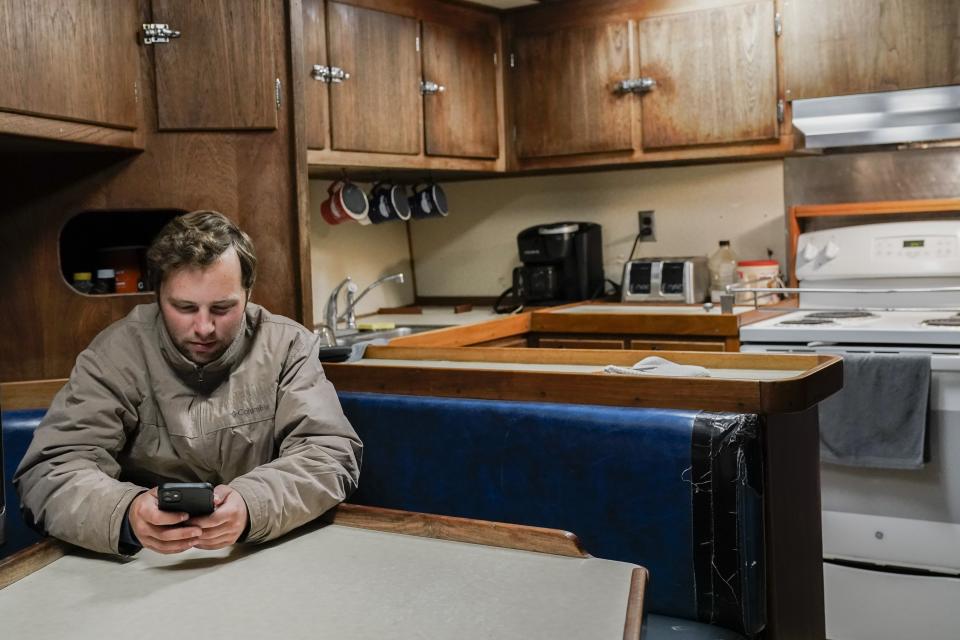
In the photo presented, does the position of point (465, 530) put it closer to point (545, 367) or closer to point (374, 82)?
point (545, 367)

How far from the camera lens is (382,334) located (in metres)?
3.28

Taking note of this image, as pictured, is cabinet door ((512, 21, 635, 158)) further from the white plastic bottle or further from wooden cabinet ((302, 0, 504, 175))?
the white plastic bottle

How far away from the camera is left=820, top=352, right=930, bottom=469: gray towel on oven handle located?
2.67m

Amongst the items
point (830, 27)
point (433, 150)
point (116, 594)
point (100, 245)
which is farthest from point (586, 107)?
point (116, 594)

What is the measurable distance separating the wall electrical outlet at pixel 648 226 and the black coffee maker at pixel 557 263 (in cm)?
20

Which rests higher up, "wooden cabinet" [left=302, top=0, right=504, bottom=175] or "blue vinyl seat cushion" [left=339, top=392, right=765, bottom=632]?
"wooden cabinet" [left=302, top=0, right=504, bottom=175]

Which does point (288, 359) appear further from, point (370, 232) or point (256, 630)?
point (370, 232)

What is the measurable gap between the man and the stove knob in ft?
7.66

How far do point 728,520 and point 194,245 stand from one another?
979 millimetres

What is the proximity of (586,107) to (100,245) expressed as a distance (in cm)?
198

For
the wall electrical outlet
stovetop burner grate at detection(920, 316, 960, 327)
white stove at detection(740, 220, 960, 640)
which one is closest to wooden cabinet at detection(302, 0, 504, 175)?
the wall electrical outlet

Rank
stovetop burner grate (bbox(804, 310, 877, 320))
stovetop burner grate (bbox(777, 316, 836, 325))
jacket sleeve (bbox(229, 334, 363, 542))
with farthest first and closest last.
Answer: stovetop burner grate (bbox(804, 310, 877, 320)) < stovetop burner grate (bbox(777, 316, 836, 325)) < jacket sleeve (bbox(229, 334, 363, 542))

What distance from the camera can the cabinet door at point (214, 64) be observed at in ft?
7.85

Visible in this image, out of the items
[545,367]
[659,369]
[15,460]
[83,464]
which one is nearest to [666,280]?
[545,367]
